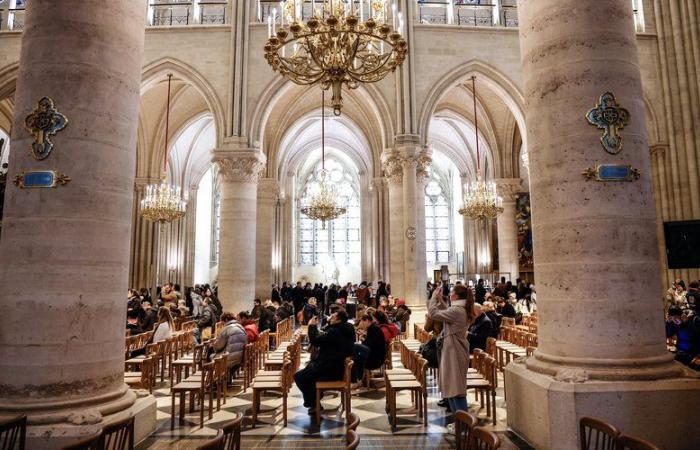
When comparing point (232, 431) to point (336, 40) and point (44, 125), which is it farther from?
point (336, 40)

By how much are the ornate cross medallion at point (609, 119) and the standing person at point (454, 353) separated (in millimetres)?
2058

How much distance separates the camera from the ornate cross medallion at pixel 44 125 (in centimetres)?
380

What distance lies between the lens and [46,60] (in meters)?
3.90

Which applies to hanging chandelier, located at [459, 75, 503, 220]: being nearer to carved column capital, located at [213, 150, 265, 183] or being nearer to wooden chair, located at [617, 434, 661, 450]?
carved column capital, located at [213, 150, 265, 183]

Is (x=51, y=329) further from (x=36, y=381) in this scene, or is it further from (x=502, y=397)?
(x=502, y=397)

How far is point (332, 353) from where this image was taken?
5.64 metres

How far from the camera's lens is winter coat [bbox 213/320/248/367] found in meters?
6.75

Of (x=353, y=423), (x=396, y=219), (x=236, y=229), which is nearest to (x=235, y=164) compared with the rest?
(x=236, y=229)

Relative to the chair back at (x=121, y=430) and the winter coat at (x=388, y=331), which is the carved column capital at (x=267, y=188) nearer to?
the winter coat at (x=388, y=331)

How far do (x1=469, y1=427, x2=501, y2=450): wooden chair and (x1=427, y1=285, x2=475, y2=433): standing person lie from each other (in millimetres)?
2059

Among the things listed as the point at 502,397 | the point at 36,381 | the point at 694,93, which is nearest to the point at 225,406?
the point at 36,381

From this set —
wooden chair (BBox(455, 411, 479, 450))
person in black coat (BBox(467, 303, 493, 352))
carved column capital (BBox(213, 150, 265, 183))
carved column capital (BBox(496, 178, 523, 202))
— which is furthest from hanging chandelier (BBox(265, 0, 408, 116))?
carved column capital (BBox(496, 178, 523, 202))

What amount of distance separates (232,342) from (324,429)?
7.31 feet

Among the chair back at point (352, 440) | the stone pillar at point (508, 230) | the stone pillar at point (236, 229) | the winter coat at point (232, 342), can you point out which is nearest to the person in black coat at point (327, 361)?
the winter coat at point (232, 342)
